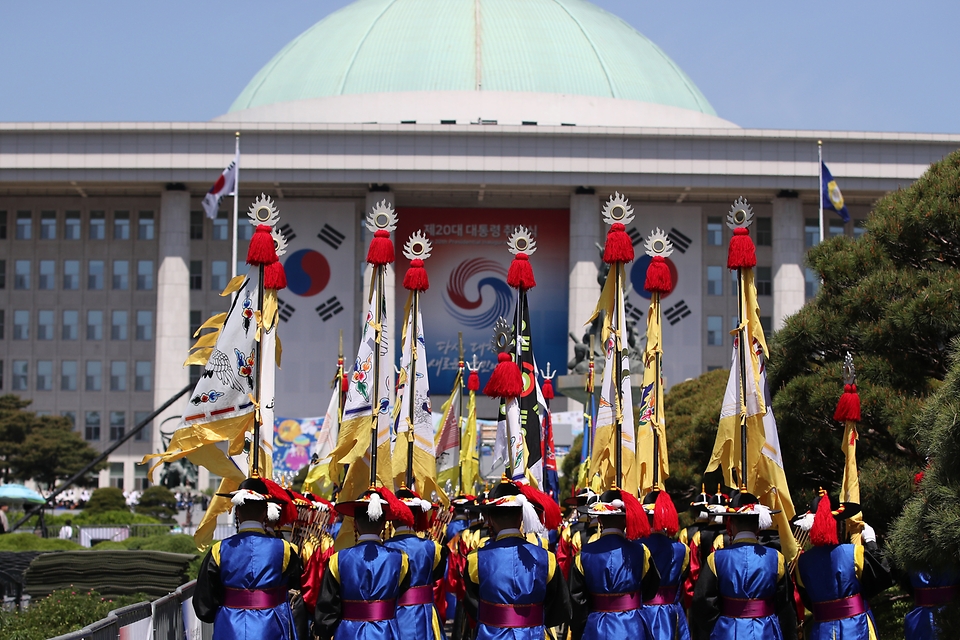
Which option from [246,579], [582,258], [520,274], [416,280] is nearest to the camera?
[246,579]

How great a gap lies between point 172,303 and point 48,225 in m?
9.17

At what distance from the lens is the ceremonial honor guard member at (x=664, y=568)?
10062 millimetres

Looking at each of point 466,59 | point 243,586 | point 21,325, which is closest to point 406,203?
point 466,59

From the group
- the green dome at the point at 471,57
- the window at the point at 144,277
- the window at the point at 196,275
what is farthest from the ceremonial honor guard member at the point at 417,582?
the window at the point at 144,277

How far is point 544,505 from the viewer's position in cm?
941

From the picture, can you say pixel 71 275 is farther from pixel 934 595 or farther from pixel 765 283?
pixel 934 595

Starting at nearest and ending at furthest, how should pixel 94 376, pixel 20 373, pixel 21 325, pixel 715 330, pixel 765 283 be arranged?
pixel 715 330 < pixel 765 283 < pixel 20 373 < pixel 94 376 < pixel 21 325

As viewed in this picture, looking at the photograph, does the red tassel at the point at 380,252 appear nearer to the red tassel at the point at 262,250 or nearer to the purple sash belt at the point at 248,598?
the red tassel at the point at 262,250

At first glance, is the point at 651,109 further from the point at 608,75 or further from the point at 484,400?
the point at 484,400

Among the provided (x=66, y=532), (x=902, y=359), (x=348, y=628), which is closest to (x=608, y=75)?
(x=66, y=532)

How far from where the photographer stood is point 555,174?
54.2 meters

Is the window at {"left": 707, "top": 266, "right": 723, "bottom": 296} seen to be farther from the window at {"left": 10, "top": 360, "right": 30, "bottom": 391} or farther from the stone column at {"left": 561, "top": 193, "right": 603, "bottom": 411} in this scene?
the window at {"left": 10, "top": 360, "right": 30, "bottom": 391}

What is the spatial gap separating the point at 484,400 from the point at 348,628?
157ft

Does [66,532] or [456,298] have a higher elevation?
[456,298]
